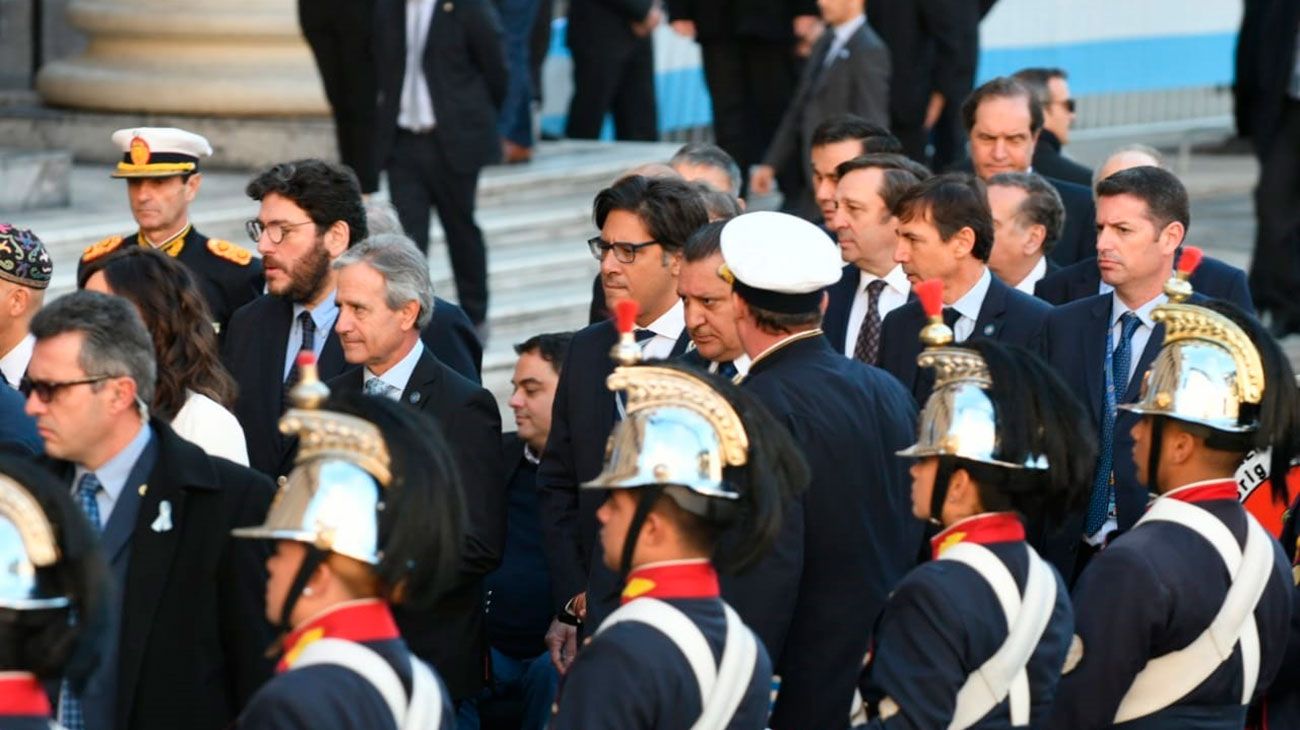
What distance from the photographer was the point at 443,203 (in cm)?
1114

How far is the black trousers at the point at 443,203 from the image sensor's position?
435 inches

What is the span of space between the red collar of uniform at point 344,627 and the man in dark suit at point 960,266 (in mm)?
3130

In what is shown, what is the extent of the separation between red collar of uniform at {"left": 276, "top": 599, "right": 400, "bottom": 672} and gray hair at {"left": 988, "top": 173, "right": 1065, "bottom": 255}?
4.50m

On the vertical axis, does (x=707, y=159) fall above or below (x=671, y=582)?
above

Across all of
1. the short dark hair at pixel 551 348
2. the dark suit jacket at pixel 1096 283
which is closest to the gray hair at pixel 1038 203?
the dark suit jacket at pixel 1096 283

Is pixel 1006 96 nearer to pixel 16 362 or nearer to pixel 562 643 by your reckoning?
pixel 562 643

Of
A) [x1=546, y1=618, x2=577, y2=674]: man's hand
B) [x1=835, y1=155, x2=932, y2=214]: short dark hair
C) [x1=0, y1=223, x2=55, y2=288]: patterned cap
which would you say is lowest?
[x1=546, y1=618, x2=577, y2=674]: man's hand

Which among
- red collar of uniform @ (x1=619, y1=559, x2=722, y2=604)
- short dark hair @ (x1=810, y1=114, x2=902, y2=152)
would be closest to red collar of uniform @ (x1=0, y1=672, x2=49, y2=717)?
red collar of uniform @ (x1=619, y1=559, x2=722, y2=604)

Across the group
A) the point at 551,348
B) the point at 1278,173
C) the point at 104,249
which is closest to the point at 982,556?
the point at 551,348

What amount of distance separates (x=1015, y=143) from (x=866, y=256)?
5.75 feet

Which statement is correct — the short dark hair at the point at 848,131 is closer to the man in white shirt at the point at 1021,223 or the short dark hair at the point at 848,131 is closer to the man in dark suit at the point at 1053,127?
the man in white shirt at the point at 1021,223

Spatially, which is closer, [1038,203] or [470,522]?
[470,522]

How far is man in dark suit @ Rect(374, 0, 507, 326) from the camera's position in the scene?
1108 cm

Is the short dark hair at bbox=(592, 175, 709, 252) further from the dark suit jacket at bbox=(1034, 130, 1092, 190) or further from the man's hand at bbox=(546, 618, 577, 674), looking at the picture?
the dark suit jacket at bbox=(1034, 130, 1092, 190)
